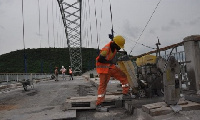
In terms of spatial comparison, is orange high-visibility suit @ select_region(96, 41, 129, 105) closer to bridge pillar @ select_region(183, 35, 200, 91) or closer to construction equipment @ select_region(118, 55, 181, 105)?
construction equipment @ select_region(118, 55, 181, 105)

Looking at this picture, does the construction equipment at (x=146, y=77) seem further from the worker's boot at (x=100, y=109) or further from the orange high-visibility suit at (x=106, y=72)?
the worker's boot at (x=100, y=109)

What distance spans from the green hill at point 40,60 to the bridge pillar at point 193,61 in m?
68.1

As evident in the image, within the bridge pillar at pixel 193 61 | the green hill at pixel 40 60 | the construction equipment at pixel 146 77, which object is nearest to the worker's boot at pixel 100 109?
the construction equipment at pixel 146 77

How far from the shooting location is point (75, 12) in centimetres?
5159

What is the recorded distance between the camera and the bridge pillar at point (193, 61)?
5.11 m

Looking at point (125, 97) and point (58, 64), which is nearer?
point (125, 97)

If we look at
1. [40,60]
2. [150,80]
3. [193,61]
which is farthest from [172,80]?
[40,60]

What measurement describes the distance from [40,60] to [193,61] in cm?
8433

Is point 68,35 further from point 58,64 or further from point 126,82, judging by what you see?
point 126,82

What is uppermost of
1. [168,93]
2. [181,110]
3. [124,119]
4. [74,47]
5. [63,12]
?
[63,12]

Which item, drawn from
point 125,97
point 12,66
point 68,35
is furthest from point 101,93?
point 12,66

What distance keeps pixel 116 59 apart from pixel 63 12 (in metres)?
46.9

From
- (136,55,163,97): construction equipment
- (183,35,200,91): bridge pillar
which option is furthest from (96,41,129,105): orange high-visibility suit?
(183,35,200,91): bridge pillar

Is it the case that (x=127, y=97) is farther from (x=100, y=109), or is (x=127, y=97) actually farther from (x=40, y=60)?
(x=40, y=60)
